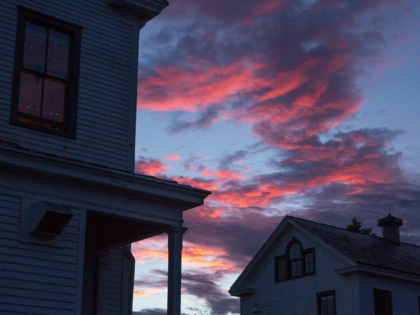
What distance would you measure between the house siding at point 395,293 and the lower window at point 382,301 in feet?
0.64

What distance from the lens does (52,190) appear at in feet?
31.2

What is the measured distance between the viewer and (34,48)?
11.1 m

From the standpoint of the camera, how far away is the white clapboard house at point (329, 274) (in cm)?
2559

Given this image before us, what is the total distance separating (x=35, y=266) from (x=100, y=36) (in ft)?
18.1

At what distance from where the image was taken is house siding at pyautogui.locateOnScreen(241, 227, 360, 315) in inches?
1010

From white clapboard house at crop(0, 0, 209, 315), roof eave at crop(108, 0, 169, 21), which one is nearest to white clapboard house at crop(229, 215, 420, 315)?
white clapboard house at crop(0, 0, 209, 315)

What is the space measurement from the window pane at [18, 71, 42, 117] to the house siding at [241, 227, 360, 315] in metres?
18.7

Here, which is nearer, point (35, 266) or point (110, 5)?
point (35, 266)

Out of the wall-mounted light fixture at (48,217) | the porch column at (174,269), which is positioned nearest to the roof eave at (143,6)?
the porch column at (174,269)

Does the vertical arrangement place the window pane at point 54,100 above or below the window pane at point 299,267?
above

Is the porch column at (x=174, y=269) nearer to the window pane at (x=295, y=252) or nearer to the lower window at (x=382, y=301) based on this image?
the lower window at (x=382, y=301)

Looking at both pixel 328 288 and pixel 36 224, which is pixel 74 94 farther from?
pixel 328 288

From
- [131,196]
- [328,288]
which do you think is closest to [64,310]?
[131,196]

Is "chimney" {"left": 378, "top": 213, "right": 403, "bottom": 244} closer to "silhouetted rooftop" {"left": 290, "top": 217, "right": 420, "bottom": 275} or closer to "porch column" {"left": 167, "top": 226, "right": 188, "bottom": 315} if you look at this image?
"silhouetted rooftop" {"left": 290, "top": 217, "right": 420, "bottom": 275}
